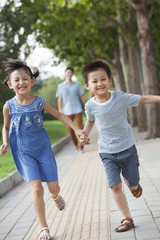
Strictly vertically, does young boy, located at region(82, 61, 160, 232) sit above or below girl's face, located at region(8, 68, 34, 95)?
below

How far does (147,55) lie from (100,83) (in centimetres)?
947

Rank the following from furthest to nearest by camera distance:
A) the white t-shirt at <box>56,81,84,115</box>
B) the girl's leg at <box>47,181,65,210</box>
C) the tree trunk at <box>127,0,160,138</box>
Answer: the tree trunk at <box>127,0,160,138</box>
the white t-shirt at <box>56,81,84,115</box>
the girl's leg at <box>47,181,65,210</box>

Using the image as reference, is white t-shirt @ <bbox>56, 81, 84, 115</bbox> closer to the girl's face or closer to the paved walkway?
the paved walkway

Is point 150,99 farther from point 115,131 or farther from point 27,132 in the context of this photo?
point 27,132

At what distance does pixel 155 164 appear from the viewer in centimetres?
777

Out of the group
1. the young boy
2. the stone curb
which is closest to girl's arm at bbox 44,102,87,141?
the young boy

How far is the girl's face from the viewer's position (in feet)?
14.6

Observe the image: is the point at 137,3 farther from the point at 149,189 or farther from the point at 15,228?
the point at 15,228

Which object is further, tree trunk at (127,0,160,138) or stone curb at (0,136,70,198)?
tree trunk at (127,0,160,138)

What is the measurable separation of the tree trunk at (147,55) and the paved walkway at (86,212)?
548cm

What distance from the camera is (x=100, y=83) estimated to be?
4.20 meters

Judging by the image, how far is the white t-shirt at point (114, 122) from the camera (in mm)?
4215

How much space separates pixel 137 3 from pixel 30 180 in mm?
9910

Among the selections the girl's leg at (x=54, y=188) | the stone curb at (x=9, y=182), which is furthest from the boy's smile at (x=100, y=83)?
the stone curb at (x=9, y=182)
